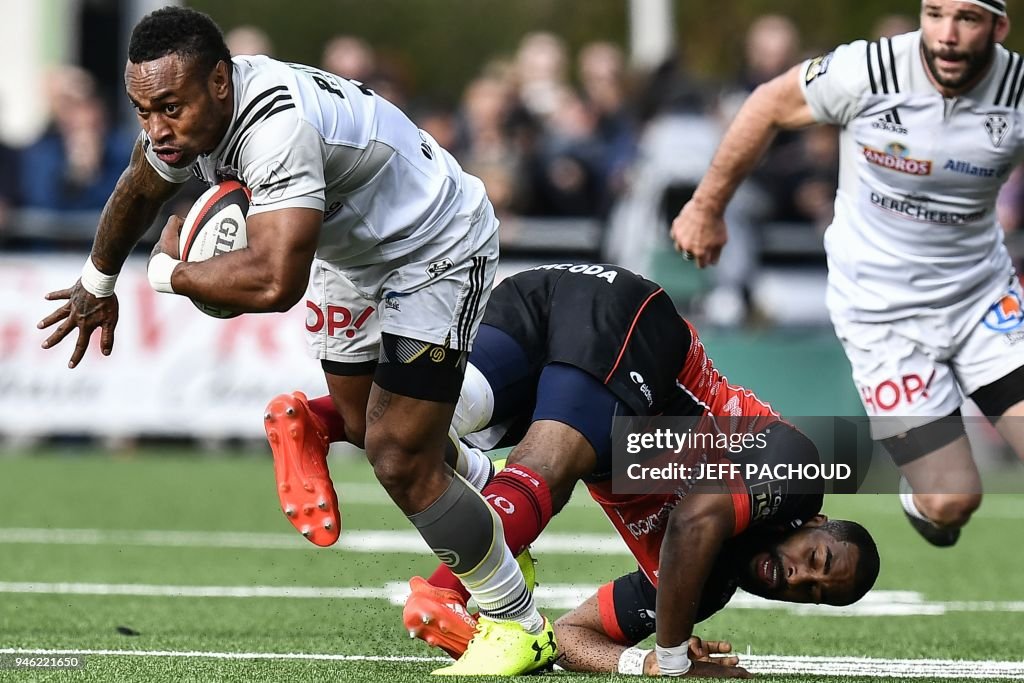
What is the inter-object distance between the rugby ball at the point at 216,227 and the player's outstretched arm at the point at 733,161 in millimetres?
2355

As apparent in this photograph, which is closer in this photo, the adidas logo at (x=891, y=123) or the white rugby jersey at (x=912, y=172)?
the white rugby jersey at (x=912, y=172)

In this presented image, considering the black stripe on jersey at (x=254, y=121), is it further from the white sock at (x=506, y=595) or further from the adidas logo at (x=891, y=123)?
the adidas logo at (x=891, y=123)

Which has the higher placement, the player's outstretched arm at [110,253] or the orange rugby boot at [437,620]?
the player's outstretched arm at [110,253]

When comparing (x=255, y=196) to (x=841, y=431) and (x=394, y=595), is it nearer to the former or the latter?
(x=394, y=595)

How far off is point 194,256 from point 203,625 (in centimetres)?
207

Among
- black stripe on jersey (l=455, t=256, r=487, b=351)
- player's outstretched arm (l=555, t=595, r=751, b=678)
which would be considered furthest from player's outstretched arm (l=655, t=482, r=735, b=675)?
black stripe on jersey (l=455, t=256, r=487, b=351)

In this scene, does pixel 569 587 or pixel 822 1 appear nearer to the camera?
pixel 569 587

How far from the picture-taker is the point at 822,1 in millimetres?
29141

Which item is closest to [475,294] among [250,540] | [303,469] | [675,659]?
[303,469]

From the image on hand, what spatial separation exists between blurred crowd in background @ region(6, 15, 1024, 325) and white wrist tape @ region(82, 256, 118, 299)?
7746 millimetres

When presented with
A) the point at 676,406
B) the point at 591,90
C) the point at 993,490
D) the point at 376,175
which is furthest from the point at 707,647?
the point at 591,90

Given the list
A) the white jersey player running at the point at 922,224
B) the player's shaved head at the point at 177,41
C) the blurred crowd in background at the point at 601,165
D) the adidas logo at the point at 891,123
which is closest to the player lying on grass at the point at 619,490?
the white jersey player running at the point at 922,224

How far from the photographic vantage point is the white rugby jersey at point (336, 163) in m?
4.60

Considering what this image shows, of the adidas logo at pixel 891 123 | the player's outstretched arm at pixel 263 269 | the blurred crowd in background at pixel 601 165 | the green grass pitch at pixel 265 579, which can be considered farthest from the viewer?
the blurred crowd in background at pixel 601 165
